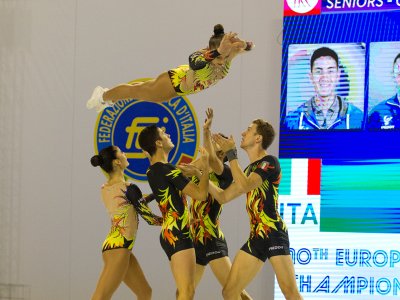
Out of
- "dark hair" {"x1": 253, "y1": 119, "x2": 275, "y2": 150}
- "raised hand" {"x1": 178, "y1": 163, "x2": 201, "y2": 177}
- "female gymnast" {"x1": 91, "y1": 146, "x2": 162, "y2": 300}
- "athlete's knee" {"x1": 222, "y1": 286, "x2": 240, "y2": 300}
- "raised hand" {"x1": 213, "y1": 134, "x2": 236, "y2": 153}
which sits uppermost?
"dark hair" {"x1": 253, "y1": 119, "x2": 275, "y2": 150}

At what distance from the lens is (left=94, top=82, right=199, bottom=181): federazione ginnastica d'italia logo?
9445 millimetres

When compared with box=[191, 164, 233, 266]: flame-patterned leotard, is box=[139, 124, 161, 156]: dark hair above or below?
above

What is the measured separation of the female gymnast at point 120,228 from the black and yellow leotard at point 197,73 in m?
0.98

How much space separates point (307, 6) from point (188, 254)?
3.61 meters

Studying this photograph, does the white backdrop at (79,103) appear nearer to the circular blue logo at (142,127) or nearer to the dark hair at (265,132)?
the circular blue logo at (142,127)

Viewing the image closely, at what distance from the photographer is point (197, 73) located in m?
6.65

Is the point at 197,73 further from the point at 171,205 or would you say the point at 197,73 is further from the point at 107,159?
the point at 107,159

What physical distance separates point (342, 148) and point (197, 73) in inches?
99.3

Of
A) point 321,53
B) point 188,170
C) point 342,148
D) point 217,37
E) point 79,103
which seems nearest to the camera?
point 217,37

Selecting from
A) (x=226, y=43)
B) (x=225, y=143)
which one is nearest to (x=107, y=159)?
(x=225, y=143)

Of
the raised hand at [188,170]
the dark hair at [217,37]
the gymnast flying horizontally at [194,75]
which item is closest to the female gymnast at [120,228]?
the gymnast flying horizontally at [194,75]

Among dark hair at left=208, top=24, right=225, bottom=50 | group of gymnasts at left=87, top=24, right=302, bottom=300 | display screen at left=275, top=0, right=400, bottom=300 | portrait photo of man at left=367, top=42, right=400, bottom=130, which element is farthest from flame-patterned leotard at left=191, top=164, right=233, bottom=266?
portrait photo of man at left=367, top=42, right=400, bottom=130

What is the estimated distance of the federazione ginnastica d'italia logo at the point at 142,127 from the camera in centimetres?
945

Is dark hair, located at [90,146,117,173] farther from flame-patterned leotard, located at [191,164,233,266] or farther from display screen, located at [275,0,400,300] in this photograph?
display screen, located at [275,0,400,300]
